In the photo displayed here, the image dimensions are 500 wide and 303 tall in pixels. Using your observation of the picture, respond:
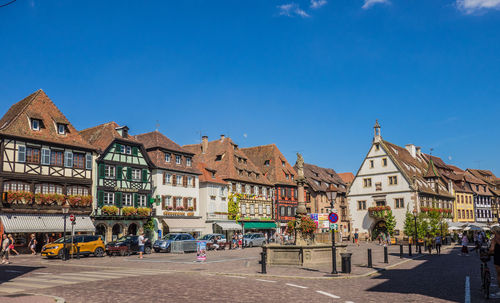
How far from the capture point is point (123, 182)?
149 feet

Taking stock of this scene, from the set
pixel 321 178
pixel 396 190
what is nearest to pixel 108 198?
pixel 396 190

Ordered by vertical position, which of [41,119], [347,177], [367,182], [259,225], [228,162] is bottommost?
[259,225]

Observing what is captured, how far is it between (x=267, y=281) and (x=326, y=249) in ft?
25.1

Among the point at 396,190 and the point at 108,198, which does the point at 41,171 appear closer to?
the point at 108,198

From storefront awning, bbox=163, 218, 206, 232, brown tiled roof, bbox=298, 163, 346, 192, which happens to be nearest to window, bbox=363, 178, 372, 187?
brown tiled roof, bbox=298, 163, 346, 192

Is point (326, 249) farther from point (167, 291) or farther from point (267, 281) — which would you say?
point (167, 291)

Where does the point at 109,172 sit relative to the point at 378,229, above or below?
above

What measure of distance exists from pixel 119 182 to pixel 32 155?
9.19 metres

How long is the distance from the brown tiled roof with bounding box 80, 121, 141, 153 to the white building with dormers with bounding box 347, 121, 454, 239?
31.5m

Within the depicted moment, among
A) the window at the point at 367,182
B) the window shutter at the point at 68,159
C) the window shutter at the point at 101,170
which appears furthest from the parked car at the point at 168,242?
the window at the point at 367,182

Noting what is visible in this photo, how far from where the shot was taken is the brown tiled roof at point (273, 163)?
225 ft

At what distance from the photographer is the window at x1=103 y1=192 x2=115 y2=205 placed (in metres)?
43.4

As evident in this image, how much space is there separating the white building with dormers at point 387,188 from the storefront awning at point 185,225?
2177 cm

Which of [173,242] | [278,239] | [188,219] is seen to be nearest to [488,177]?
[278,239]
